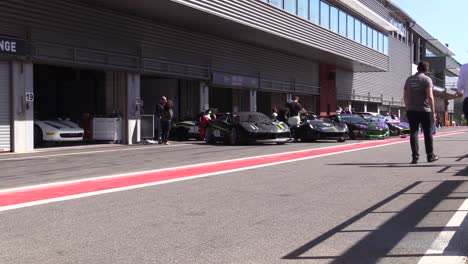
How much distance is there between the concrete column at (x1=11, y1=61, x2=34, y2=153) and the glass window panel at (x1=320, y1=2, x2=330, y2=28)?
17.7 meters

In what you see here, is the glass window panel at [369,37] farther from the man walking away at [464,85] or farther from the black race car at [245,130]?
the man walking away at [464,85]

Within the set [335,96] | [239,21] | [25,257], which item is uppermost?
[239,21]

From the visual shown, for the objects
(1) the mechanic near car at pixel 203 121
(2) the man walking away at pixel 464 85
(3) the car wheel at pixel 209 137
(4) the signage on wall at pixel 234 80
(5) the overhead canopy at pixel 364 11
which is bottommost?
(3) the car wheel at pixel 209 137

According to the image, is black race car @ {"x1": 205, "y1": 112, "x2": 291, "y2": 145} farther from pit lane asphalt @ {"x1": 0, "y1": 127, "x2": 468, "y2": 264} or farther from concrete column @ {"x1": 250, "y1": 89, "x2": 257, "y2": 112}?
concrete column @ {"x1": 250, "y1": 89, "x2": 257, "y2": 112}

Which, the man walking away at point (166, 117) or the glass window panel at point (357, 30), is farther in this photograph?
the glass window panel at point (357, 30)

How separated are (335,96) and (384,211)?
103 ft

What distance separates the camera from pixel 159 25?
2019cm

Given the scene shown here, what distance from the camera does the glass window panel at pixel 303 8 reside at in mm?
25870

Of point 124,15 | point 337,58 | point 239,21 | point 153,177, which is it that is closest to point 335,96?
point 337,58

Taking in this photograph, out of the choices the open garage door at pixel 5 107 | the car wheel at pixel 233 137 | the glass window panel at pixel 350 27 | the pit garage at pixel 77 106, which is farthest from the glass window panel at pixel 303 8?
the open garage door at pixel 5 107

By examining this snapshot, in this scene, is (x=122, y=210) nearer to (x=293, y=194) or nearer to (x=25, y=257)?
(x=25, y=257)

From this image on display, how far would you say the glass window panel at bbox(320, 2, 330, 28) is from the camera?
28436 mm

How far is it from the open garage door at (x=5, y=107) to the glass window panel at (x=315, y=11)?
1697 centimetres

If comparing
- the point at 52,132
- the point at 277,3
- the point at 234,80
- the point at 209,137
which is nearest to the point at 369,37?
the point at 277,3
